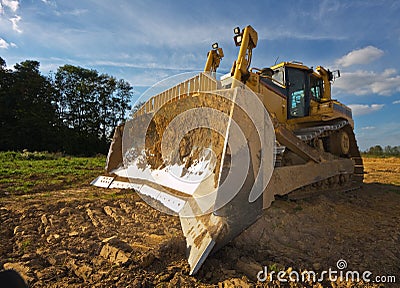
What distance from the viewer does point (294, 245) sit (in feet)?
8.53

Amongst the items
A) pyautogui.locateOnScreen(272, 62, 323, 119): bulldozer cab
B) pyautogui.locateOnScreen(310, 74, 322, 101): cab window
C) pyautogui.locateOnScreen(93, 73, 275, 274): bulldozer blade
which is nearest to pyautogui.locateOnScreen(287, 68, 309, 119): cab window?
pyautogui.locateOnScreen(272, 62, 323, 119): bulldozer cab

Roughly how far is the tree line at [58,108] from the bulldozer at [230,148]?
911 inches

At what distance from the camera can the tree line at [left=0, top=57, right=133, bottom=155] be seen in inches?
990

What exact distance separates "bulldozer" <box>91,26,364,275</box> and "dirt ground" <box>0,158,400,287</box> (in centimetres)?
22

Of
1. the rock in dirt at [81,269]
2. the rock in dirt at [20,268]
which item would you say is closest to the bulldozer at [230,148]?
the rock in dirt at [81,269]

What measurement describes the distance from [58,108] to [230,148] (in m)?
32.5

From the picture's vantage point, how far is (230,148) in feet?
7.65

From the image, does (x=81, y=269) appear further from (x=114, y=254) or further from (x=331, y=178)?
(x=331, y=178)

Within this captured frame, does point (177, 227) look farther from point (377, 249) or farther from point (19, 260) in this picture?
point (377, 249)

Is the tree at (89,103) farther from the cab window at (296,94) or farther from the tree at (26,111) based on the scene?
the cab window at (296,94)

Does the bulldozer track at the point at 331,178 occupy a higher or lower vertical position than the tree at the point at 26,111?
lower

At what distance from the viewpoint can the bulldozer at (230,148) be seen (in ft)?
7.38

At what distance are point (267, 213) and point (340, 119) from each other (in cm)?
405

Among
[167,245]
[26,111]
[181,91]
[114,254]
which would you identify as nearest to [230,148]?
[167,245]
